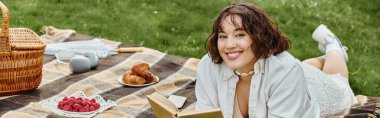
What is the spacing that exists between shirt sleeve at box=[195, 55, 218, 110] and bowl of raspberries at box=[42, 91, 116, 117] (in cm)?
85

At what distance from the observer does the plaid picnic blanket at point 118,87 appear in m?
3.79

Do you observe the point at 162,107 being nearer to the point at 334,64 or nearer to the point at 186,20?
the point at 334,64

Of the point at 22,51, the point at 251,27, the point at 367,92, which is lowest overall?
the point at 367,92

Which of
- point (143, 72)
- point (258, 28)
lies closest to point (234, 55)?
point (258, 28)

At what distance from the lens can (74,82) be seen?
4277 millimetres

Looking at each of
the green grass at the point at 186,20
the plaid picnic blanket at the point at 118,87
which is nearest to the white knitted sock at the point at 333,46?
the plaid picnic blanket at the point at 118,87

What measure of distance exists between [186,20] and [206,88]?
342 cm

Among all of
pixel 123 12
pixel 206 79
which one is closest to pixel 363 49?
pixel 123 12

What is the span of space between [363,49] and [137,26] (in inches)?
92.4

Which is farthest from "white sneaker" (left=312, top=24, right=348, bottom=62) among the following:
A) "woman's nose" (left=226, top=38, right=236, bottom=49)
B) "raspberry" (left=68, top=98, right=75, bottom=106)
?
"raspberry" (left=68, top=98, right=75, bottom=106)

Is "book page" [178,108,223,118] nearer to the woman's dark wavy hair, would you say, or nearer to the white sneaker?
the woman's dark wavy hair

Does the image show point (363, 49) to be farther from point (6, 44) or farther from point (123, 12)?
point (6, 44)

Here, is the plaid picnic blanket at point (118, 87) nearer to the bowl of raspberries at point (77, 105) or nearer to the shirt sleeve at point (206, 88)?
the bowl of raspberries at point (77, 105)

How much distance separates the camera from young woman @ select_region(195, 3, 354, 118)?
9.46 feet
